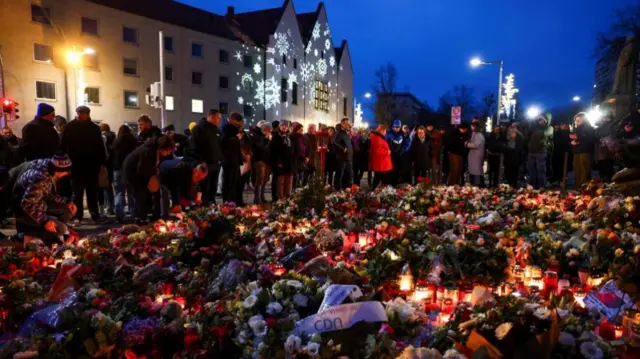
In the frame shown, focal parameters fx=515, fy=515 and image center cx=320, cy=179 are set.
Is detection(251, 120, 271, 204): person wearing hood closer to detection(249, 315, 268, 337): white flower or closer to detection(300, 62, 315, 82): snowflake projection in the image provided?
detection(249, 315, 268, 337): white flower

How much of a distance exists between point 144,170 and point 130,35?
2635 centimetres

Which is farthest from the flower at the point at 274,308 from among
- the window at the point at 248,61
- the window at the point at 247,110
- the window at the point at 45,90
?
the window at the point at 248,61

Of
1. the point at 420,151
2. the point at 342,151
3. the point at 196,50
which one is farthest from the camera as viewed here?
the point at 196,50

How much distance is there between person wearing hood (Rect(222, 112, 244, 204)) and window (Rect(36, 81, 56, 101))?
21.3 meters

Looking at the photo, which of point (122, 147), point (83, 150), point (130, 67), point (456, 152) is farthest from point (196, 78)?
point (83, 150)

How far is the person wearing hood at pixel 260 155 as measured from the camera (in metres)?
10.1

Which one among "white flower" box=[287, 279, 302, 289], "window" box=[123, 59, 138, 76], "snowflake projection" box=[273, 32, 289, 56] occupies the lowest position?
"white flower" box=[287, 279, 302, 289]

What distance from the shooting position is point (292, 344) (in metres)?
2.31

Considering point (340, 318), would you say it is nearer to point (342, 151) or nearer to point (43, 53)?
point (342, 151)

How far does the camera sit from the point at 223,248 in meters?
4.57

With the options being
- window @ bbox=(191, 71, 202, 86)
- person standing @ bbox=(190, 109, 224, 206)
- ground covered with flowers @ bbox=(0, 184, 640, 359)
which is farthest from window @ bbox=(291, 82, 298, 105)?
ground covered with flowers @ bbox=(0, 184, 640, 359)

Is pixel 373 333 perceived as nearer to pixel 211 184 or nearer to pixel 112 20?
pixel 211 184

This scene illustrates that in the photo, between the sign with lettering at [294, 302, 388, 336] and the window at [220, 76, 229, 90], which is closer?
the sign with lettering at [294, 302, 388, 336]

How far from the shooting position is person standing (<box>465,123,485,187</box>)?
471 inches
